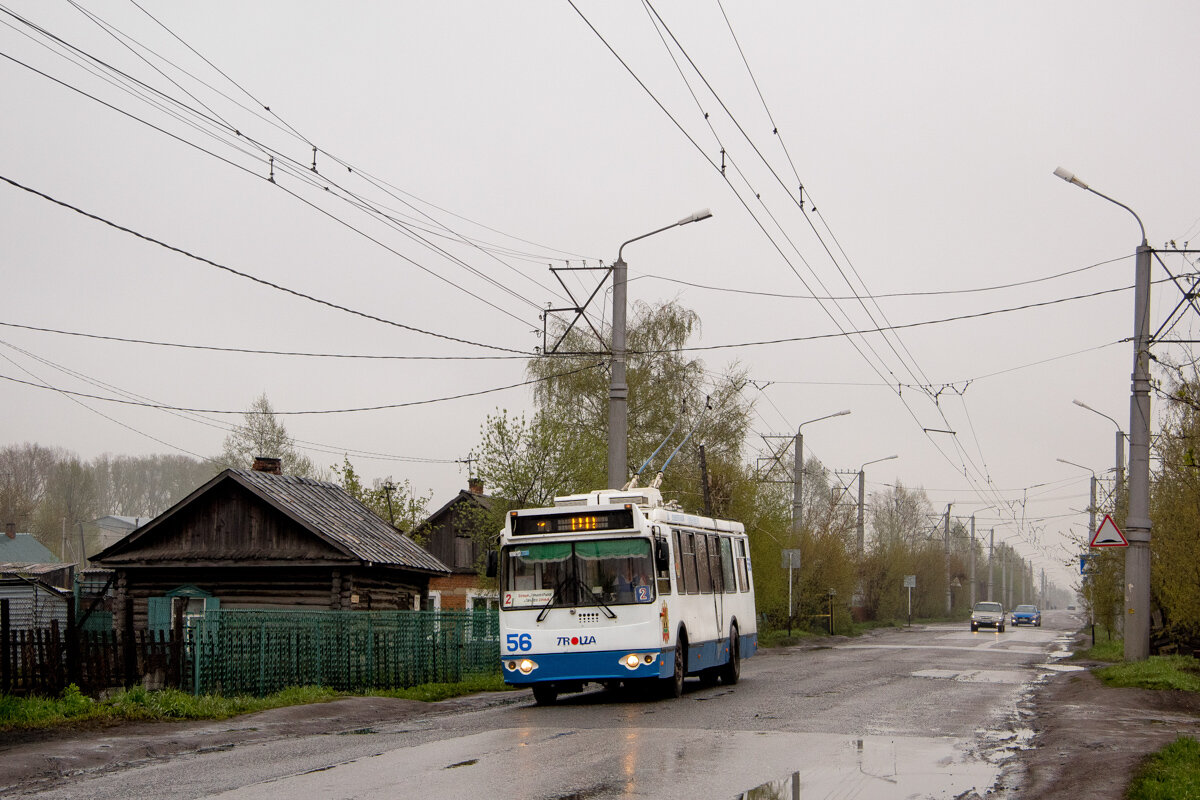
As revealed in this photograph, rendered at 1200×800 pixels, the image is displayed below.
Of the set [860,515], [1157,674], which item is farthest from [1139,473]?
[860,515]

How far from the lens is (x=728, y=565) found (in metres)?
24.2

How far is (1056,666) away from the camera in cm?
3086

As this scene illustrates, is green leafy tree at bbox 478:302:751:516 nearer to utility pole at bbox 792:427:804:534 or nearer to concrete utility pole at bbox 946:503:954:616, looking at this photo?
utility pole at bbox 792:427:804:534

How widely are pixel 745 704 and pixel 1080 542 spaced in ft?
84.8

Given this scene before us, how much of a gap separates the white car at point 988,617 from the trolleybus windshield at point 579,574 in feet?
146

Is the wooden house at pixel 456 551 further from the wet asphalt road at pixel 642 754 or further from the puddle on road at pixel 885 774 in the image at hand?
the puddle on road at pixel 885 774

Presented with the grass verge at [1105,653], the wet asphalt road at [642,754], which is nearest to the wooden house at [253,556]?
the wet asphalt road at [642,754]

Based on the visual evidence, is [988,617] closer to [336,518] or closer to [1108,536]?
[1108,536]

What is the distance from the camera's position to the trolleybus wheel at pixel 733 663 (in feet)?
77.1

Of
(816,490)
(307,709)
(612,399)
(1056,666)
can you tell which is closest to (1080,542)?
(1056,666)

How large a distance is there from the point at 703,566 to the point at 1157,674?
309 inches

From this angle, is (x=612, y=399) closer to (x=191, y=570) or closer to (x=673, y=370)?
(x=191, y=570)

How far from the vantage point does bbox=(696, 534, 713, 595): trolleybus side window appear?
2170cm

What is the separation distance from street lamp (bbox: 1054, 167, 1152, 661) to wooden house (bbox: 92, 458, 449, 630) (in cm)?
1516
